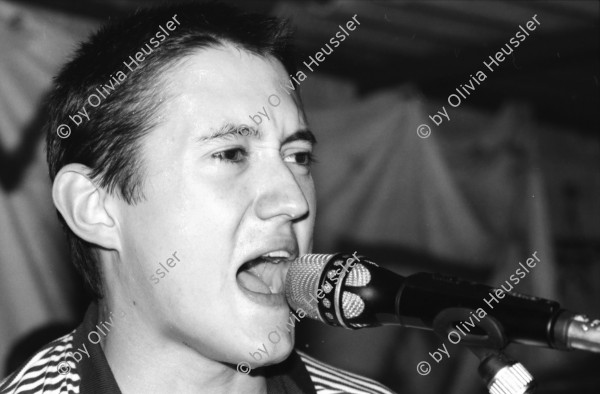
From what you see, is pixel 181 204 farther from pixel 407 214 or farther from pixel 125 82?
pixel 407 214

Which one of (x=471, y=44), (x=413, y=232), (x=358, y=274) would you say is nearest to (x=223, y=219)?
(x=358, y=274)

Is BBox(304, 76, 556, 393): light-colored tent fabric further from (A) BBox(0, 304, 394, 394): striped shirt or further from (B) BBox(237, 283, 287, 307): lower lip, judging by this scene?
(B) BBox(237, 283, 287, 307): lower lip

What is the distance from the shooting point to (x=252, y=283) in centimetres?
155

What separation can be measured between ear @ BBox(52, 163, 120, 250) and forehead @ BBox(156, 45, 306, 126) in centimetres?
28

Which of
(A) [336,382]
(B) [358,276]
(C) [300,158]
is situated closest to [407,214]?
(A) [336,382]

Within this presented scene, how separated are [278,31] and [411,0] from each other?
5.84 feet

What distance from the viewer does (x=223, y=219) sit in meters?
1.41

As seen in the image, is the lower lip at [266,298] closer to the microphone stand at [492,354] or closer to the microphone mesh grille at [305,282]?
the microphone mesh grille at [305,282]

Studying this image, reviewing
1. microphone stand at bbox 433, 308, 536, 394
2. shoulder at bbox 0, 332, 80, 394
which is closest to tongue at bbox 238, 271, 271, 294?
shoulder at bbox 0, 332, 80, 394

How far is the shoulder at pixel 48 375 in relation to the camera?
1533 millimetres

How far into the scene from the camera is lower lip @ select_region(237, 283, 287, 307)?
1424mm

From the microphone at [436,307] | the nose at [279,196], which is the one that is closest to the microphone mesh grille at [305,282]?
the microphone at [436,307]

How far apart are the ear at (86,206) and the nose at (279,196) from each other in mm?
368

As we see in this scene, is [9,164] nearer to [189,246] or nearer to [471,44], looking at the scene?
[189,246]
